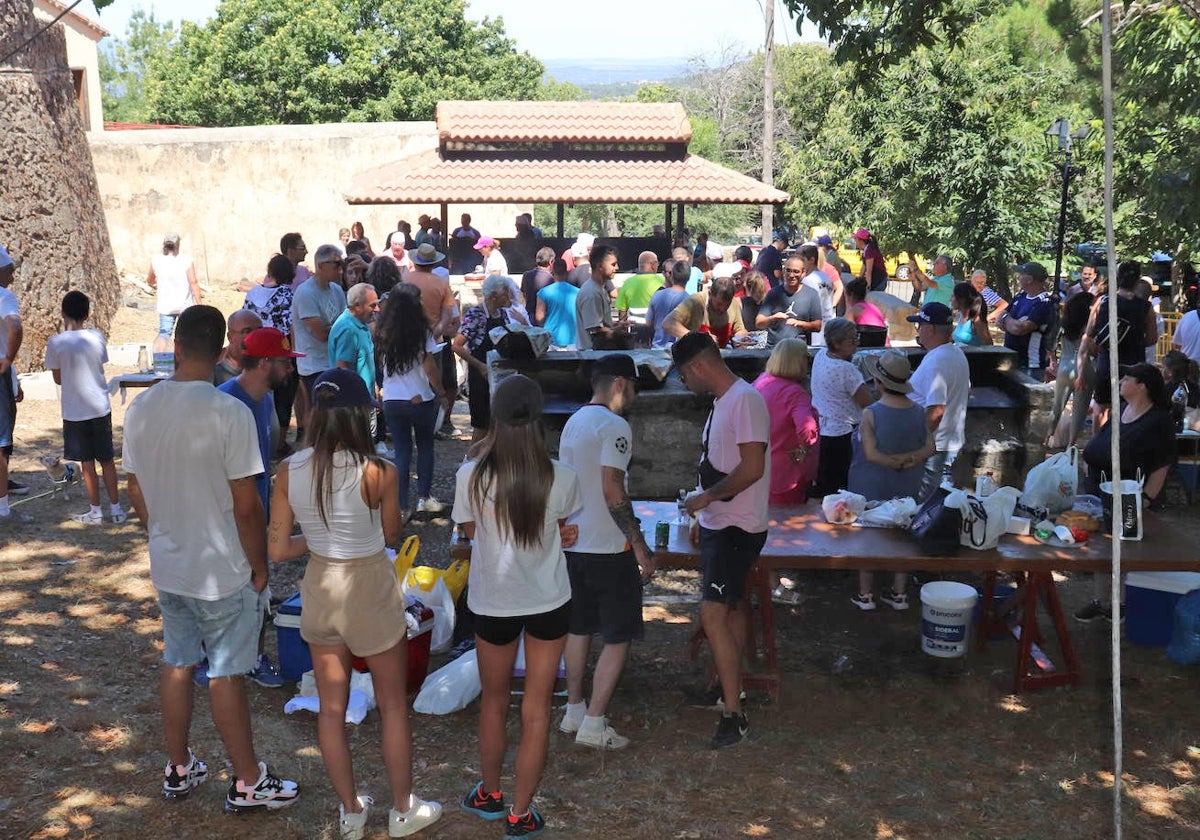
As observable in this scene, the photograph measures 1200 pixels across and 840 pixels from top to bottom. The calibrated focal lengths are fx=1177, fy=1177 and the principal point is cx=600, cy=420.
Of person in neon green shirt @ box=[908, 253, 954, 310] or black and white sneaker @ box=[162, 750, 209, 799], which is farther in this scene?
person in neon green shirt @ box=[908, 253, 954, 310]

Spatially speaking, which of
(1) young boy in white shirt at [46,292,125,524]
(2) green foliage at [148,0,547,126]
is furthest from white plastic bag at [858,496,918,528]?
(2) green foliage at [148,0,547,126]

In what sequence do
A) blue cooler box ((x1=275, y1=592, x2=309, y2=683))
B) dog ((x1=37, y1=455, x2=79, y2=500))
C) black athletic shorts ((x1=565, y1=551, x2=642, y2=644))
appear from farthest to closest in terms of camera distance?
1. dog ((x1=37, y1=455, x2=79, y2=500))
2. blue cooler box ((x1=275, y1=592, x2=309, y2=683))
3. black athletic shorts ((x1=565, y1=551, x2=642, y2=644))

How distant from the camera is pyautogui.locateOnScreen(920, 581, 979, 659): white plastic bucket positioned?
6066 millimetres

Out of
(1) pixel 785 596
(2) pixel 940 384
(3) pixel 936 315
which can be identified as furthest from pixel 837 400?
(1) pixel 785 596

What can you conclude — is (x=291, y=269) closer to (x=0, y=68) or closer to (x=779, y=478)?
(x=779, y=478)

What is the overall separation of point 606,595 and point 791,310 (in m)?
5.75

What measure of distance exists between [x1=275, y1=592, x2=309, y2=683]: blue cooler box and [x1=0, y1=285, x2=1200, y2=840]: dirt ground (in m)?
0.12

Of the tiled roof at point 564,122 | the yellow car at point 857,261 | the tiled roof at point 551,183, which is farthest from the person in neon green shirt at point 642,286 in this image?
the yellow car at point 857,261

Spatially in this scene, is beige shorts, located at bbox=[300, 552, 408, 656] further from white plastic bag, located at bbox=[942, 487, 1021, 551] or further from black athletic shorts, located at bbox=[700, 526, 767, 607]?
white plastic bag, located at bbox=[942, 487, 1021, 551]

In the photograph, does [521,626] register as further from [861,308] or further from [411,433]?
[861,308]

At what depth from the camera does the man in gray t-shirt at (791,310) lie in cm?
1024

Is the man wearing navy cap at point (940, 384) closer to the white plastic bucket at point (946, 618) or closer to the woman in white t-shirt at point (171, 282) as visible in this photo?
the white plastic bucket at point (946, 618)

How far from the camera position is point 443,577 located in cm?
611

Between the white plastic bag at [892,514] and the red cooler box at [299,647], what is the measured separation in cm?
224
